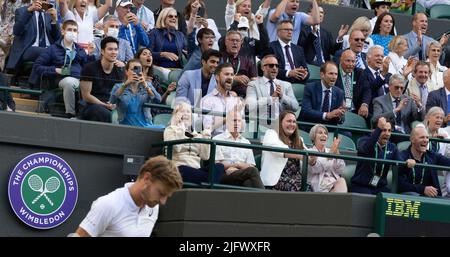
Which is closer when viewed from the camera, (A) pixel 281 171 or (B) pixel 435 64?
(A) pixel 281 171

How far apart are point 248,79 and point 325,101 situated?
1.02 m

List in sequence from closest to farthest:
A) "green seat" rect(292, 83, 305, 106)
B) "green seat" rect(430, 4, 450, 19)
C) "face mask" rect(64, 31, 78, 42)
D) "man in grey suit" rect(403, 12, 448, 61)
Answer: "face mask" rect(64, 31, 78, 42), "green seat" rect(292, 83, 305, 106), "man in grey suit" rect(403, 12, 448, 61), "green seat" rect(430, 4, 450, 19)

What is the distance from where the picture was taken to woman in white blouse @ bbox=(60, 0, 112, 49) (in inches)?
747

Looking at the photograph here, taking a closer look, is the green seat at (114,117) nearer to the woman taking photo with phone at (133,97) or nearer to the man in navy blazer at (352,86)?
the woman taking photo with phone at (133,97)

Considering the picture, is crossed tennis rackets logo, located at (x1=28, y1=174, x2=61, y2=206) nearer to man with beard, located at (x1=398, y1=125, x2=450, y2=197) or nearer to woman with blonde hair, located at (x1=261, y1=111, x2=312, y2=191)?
woman with blonde hair, located at (x1=261, y1=111, x2=312, y2=191)

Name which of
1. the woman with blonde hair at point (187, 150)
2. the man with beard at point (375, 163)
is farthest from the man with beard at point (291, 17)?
the woman with blonde hair at point (187, 150)

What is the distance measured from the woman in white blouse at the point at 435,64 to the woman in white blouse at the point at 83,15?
4.76 meters

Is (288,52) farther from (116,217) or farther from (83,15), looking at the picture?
(116,217)

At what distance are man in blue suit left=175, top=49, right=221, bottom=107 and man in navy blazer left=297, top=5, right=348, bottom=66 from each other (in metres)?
3.56

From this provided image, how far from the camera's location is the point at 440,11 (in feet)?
83.1

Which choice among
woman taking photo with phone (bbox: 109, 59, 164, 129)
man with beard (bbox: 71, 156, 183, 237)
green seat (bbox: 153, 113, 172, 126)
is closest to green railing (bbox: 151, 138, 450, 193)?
woman taking photo with phone (bbox: 109, 59, 164, 129)

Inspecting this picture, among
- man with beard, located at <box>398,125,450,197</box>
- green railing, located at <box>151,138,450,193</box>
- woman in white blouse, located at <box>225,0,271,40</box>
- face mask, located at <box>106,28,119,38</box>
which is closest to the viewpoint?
green railing, located at <box>151,138,450,193</box>

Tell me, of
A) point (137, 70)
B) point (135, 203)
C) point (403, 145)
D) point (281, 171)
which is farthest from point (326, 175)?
point (135, 203)
